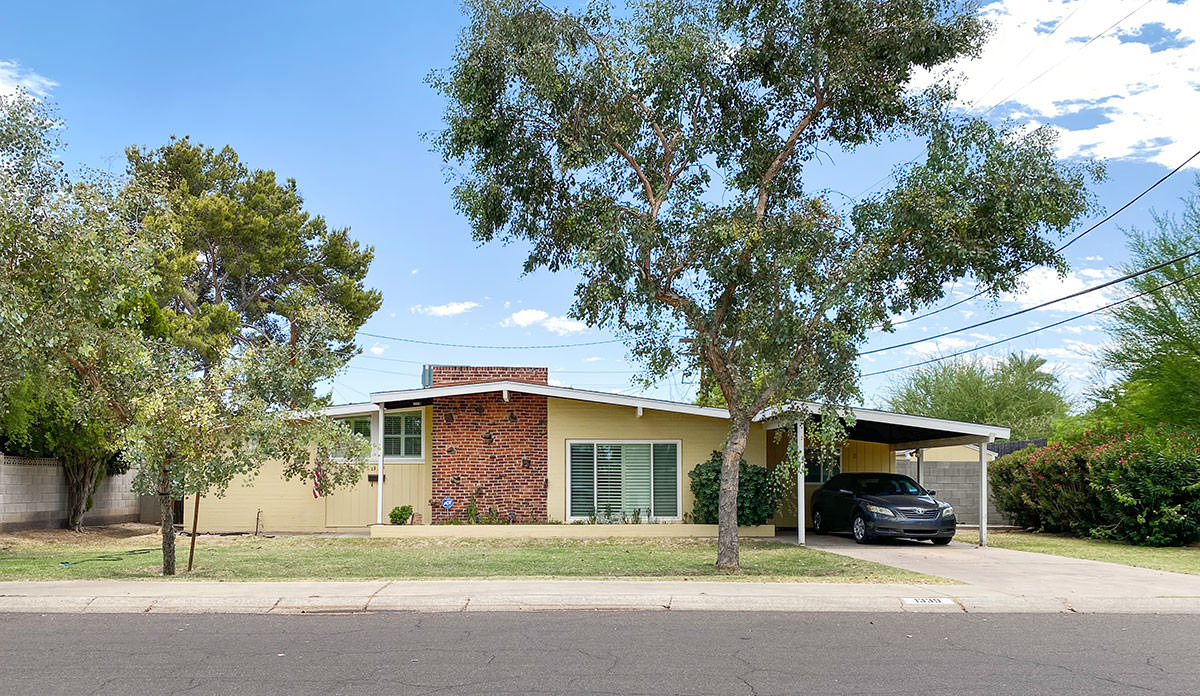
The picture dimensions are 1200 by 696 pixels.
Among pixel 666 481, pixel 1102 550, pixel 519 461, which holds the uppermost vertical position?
pixel 519 461

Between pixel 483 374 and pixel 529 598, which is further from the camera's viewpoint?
pixel 483 374

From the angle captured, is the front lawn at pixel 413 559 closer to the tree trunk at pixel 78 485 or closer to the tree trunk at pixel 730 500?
the tree trunk at pixel 730 500

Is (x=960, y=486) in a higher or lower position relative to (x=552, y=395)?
lower

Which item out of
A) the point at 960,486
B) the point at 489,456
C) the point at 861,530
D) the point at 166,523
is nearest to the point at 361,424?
the point at 489,456

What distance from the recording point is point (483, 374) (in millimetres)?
24703

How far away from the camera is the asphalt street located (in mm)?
7480

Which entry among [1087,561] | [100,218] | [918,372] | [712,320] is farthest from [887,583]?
[918,372]

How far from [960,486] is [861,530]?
786cm

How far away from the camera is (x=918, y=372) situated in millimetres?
46969

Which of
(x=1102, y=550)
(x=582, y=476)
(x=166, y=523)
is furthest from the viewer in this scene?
(x=582, y=476)

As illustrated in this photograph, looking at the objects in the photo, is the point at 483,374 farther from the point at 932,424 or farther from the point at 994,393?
the point at 994,393

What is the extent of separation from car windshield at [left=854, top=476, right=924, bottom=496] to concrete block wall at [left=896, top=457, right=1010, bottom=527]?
235 inches

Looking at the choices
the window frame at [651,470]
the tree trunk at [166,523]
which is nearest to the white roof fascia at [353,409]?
the window frame at [651,470]

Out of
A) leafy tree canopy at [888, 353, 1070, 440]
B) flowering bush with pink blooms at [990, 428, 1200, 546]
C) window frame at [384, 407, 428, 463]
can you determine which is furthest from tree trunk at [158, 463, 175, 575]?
leafy tree canopy at [888, 353, 1070, 440]
